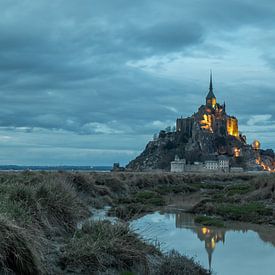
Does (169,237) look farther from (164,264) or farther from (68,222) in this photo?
(164,264)

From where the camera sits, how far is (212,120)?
145625mm

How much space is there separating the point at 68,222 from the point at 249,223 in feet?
33.6

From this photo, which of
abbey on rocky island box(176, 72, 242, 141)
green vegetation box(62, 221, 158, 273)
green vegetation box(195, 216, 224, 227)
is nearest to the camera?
green vegetation box(62, 221, 158, 273)

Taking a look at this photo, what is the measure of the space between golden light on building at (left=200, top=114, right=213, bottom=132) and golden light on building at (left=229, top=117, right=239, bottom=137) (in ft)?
22.5

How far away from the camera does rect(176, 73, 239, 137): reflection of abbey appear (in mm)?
145000

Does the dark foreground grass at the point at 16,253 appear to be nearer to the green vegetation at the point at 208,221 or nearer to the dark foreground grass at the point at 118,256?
the dark foreground grass at the point at 118,256

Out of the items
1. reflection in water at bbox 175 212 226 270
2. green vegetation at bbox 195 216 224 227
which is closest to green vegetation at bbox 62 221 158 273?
reflection in water at bbox 175 212 226 270

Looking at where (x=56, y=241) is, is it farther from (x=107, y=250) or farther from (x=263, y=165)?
(x=263, y=165)

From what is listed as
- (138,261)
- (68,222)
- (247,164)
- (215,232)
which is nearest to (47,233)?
(68,222)

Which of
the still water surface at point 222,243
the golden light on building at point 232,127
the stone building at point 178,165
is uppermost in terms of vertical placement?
the golden light on building at point 232,127

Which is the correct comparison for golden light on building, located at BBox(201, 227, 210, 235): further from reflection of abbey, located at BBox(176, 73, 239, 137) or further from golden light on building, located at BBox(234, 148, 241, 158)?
reflection of abbey, located at BBox(176, 73, 239, 137)

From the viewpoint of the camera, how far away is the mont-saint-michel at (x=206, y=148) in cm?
13188

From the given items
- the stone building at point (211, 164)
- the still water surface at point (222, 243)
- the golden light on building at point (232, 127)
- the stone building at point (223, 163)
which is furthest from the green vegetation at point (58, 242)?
the golden light on building at point (232, 127)

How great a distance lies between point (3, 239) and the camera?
626cm
